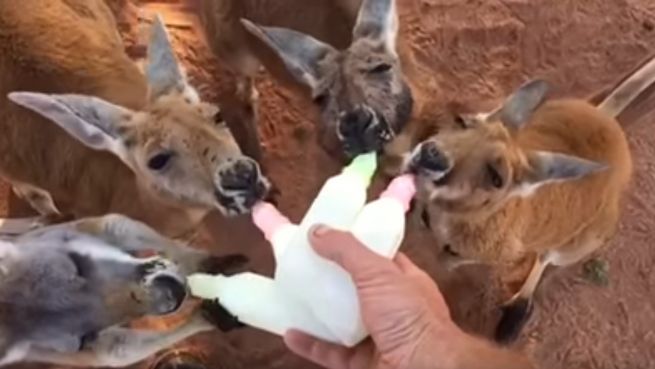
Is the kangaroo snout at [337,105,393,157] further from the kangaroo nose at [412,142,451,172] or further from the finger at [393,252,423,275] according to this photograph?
the finger at [393,252,423,275]

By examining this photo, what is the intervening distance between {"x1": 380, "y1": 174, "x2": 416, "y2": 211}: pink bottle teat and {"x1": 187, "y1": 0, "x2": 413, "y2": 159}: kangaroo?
16 cm

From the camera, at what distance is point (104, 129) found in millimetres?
3447

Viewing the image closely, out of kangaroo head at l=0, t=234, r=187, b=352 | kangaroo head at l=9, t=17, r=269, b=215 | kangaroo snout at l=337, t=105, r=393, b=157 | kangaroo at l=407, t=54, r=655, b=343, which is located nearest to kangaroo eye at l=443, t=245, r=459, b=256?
kangaroo at l=407, t=54, r=655, b=343

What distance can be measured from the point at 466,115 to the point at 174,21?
1423 millimetres

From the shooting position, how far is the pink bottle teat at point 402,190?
9.91 feet

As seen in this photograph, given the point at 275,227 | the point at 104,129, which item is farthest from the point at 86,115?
the point at 275,227

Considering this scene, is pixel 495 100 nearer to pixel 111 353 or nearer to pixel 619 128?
pixel 619 128

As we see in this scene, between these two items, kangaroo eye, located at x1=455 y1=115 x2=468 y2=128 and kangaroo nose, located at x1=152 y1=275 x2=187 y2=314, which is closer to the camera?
kangaroo nose, located at x1=152 y1=275 x2=187 y2=314

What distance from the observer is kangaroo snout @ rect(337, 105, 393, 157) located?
3.29m

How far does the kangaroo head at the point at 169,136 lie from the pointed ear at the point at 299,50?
0.26 metres

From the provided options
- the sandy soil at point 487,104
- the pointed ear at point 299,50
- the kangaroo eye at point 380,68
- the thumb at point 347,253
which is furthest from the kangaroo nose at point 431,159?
the sandy soil at point 487,104

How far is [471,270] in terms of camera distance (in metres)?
4.27

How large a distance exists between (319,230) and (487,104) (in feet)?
5.37

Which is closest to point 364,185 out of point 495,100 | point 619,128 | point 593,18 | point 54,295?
point 54,295
